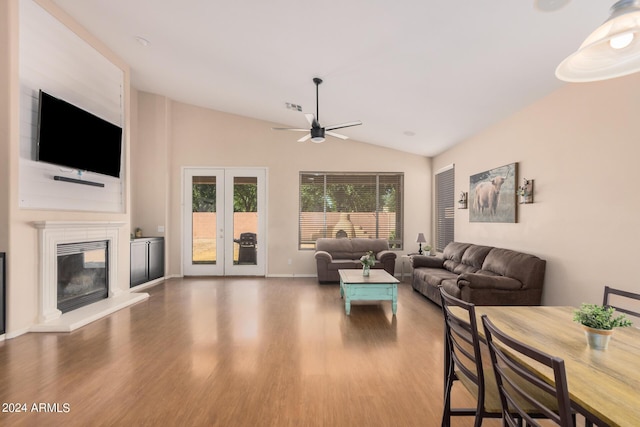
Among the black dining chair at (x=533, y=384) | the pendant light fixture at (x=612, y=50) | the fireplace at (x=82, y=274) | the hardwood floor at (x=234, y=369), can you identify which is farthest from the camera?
the fireplace at (x=82, y=274)

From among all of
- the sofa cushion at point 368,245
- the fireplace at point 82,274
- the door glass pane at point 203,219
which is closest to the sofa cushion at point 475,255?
the sofa cushion at point 368,245

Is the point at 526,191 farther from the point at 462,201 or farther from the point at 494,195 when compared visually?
the point at 462,201

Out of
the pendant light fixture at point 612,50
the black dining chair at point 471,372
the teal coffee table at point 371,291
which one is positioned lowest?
the teal coffee table at point 371,291

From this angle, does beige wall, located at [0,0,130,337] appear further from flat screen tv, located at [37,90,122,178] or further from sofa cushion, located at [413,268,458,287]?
sofa cushion, located at [413,268,458,287]

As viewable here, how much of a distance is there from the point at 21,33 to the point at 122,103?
1.74m

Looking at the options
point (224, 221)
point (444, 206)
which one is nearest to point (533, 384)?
point (444, 206)

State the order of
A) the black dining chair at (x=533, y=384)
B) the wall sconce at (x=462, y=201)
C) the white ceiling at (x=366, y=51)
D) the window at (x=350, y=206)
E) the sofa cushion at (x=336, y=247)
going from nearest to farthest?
the black dining chair at (x=533, y=384) → the white ceiling at (x=366, y=51) → the wall sconce at (x=462, y=201) → the sofa cushion at (x=336, y=247) → the window at (x=350, y=206)

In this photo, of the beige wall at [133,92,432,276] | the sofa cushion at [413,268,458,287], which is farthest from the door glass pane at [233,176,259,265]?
the sofa cushion at [413,268,458,287]

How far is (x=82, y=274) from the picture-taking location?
4691mm

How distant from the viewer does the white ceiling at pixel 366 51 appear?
2830 mm

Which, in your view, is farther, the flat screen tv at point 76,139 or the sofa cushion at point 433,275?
the sofa cushion at point 433,275

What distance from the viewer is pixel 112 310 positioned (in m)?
4.63

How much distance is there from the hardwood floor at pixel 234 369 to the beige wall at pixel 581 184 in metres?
1.57

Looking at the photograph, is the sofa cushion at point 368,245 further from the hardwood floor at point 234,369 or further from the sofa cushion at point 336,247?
the hardwood floor at point 234,369
